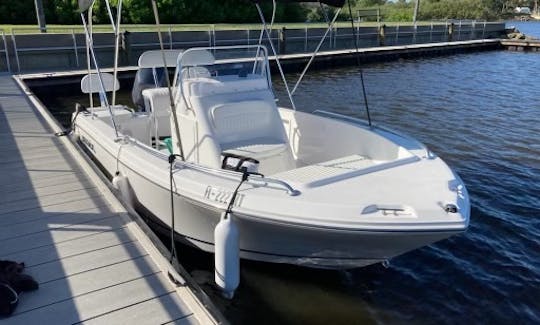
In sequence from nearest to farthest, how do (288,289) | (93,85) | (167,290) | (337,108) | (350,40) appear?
(167,290)
(288,289)
(93,85)
(337,108)
(350,40)

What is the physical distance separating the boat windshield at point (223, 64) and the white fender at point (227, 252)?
Result: 2.18m

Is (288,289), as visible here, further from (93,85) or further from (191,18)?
(191,18)

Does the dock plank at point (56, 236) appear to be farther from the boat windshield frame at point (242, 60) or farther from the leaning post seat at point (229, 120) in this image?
the boat windshield frame at point (242, 60)

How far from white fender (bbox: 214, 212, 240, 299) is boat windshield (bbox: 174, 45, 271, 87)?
218 cm

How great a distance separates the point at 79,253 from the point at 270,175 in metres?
2.13

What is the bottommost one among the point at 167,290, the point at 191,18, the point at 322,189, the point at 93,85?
the point at 167,290

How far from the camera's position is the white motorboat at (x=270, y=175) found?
11.8ft

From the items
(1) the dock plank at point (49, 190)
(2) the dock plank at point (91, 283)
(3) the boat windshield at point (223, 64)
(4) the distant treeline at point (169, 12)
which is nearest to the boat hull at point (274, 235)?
(1) the dock plank at point (49, 190)

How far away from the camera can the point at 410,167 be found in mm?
4312

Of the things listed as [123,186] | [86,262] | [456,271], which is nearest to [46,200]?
[123,186]

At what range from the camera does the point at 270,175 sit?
5016 millimetres

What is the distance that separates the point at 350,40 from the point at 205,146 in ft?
66.9

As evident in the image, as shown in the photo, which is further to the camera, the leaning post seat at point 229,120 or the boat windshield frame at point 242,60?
the boat windshield frame at point 242,60

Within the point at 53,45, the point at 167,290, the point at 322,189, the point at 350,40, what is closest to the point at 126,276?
the point at 167,290
